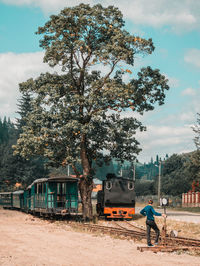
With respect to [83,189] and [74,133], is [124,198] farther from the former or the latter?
[74,133]

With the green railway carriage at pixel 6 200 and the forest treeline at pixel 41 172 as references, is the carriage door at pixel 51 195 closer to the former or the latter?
the forest treeline at pixel 41 172

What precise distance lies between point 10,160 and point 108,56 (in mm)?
48341

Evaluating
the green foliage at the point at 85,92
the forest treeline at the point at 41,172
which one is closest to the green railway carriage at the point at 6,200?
the forest treeline at the point at 41,172

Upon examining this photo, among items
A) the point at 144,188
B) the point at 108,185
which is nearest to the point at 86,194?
the point at 108,185

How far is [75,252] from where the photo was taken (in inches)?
588

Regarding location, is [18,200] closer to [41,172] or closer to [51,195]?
[51,195]

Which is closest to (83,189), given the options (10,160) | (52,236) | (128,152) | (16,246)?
(128,152)

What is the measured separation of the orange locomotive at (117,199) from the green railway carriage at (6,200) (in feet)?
68.3

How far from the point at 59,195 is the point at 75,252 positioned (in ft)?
49.1

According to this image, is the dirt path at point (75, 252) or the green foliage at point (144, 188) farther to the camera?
the green foliage at point (144, 188)

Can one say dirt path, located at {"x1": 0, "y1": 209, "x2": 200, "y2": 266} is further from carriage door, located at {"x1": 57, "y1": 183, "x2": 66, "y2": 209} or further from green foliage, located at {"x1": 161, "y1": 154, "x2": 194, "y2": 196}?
green foliage, located at {"x1": 161, "y1": 154, "x2": 194, "y2": 196}

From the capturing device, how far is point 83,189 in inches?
1275

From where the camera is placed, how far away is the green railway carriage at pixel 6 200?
1952 inches

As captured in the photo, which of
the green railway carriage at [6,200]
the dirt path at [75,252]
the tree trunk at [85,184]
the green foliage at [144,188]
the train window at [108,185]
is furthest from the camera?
the green foliage at [144,188]
